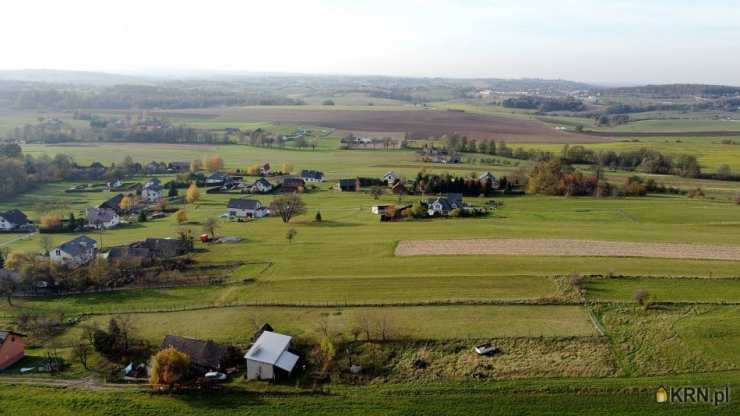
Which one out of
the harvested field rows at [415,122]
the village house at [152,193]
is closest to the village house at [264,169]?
the village house at [152,193]

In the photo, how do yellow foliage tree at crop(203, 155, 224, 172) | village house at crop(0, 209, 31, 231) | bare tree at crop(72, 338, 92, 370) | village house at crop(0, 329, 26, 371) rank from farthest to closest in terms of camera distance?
1. yellow foliage tree at crop(203, 155, 224, 172)
2. village house at crop(0, 209, 31, 231)
3. bare tree at crop(72, 338, 92, 370)
4. village house at crop(0, 329, 26, 371)

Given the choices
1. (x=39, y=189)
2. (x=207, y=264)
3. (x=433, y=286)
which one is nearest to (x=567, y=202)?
(x=433, y=286)

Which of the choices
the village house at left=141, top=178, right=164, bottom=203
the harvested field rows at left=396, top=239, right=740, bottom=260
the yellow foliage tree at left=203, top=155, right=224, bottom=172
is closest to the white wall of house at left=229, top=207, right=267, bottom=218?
the village house at left=141, top=178, right=164, bottom=203

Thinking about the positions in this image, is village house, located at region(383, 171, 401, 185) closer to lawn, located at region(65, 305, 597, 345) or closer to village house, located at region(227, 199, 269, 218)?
village house, located at region(227, 199, 269, 218)

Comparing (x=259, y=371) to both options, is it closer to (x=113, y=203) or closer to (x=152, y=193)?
(x=113, y=203)

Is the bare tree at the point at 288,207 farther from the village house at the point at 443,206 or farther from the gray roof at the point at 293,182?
the gray roof at the point at 293,182

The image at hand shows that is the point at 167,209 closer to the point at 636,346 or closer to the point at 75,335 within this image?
the point at 75,335

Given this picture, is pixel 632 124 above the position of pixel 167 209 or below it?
above
